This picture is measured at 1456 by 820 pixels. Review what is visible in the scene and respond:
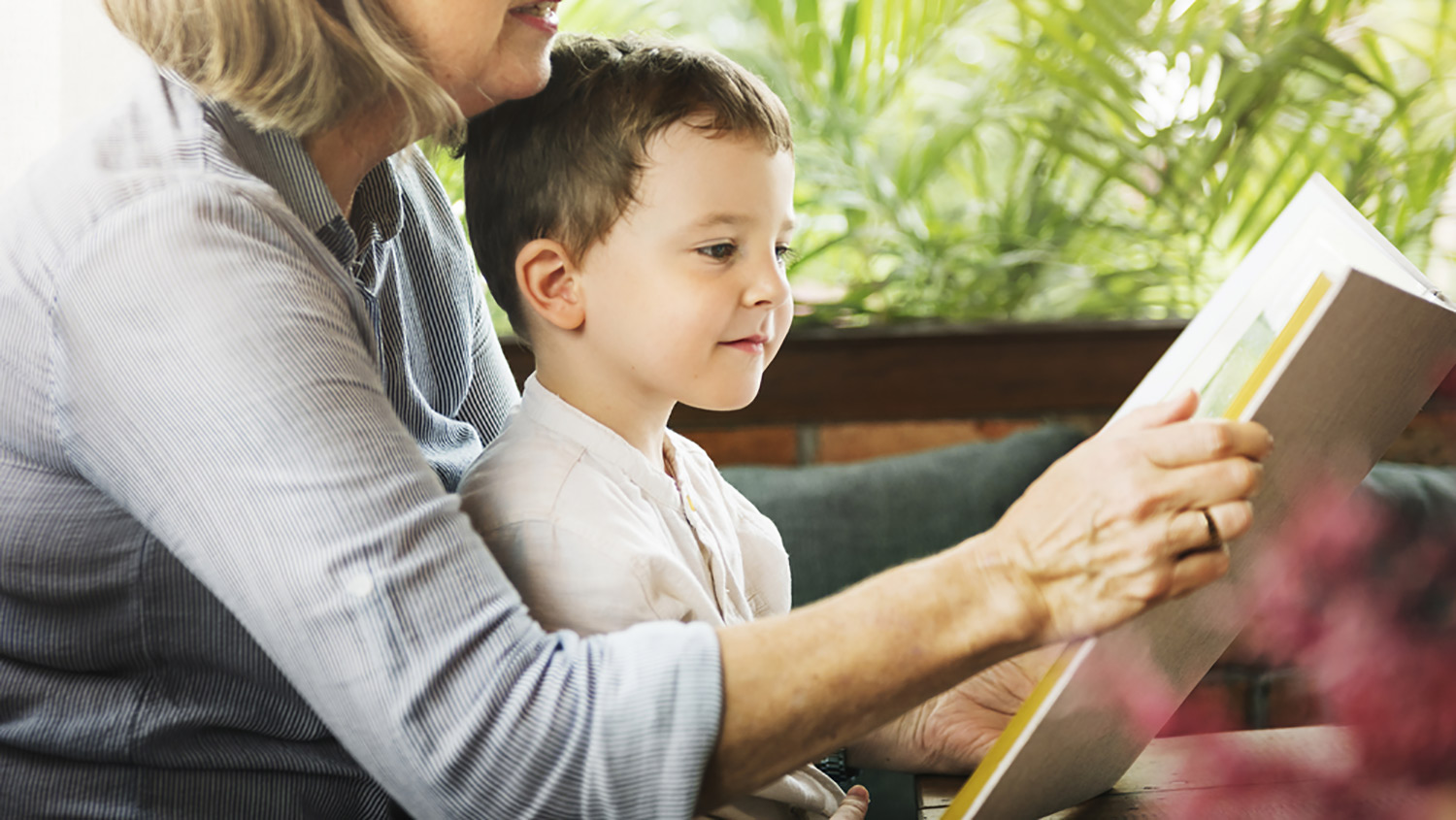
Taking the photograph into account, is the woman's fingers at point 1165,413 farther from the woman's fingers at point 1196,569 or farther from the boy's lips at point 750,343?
the boy's lips at point 750,343

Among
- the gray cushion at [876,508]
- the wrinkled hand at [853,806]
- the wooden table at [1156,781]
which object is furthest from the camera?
the gray cushion at [876,508]

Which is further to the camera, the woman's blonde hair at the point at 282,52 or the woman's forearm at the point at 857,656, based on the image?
the woman's blonde hair at the point at 282,52

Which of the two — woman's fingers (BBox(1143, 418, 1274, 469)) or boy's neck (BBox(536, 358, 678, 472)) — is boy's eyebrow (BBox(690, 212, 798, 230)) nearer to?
boy's neck (BBox(536, 358, 678, 472))

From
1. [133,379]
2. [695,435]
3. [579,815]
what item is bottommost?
[695,435]

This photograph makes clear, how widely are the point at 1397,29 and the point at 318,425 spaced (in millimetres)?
2140

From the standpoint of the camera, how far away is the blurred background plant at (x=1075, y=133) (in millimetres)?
2033

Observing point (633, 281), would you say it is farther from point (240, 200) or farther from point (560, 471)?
point (240, 200)

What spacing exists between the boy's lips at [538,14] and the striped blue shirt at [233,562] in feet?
0.73

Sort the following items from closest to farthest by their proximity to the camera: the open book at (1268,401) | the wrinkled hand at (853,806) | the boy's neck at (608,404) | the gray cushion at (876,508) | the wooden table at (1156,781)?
the open book at (1268,401), the wooden table at (1156,781), the wrinkled hand at (853,806), the boy's neck at (608,404), the gray cushion at (876,508)

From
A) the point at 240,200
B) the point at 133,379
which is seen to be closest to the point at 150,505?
the point at 133,379

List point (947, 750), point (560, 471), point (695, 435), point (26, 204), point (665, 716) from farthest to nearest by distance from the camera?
point (695, 435) → point (947, 750) → point (560, 471) → point (26, 204) → point (665, 716)

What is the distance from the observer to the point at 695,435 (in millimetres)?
2061

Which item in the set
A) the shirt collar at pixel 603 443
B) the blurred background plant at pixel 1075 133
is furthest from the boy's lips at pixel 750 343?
the blurred background plant at pixel 1075 133

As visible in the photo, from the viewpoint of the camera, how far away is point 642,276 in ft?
3.05
